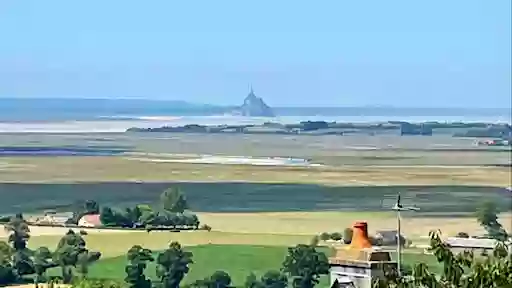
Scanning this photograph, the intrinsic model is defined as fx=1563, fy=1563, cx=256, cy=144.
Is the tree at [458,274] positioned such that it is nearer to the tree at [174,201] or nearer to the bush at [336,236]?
the bush at [336,236]

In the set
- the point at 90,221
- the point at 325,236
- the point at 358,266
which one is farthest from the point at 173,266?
the point at 358,266

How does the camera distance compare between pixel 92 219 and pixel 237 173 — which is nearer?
pixel 92 219

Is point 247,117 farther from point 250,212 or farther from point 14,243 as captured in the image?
point 14,243

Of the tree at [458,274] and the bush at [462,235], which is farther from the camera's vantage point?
the bush at [462,235]

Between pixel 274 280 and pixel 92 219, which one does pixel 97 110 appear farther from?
pixel 274 280

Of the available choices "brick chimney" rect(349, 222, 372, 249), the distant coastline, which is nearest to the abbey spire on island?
the distant coastline

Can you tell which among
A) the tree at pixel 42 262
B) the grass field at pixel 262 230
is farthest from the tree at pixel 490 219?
the tree at pixel 42 262

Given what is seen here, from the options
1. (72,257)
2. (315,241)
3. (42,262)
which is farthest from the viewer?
(315,241)

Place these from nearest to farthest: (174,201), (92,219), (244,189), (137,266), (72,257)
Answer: (137,266)
(72,257)
(92,219)
(174,201)
(244,189)
